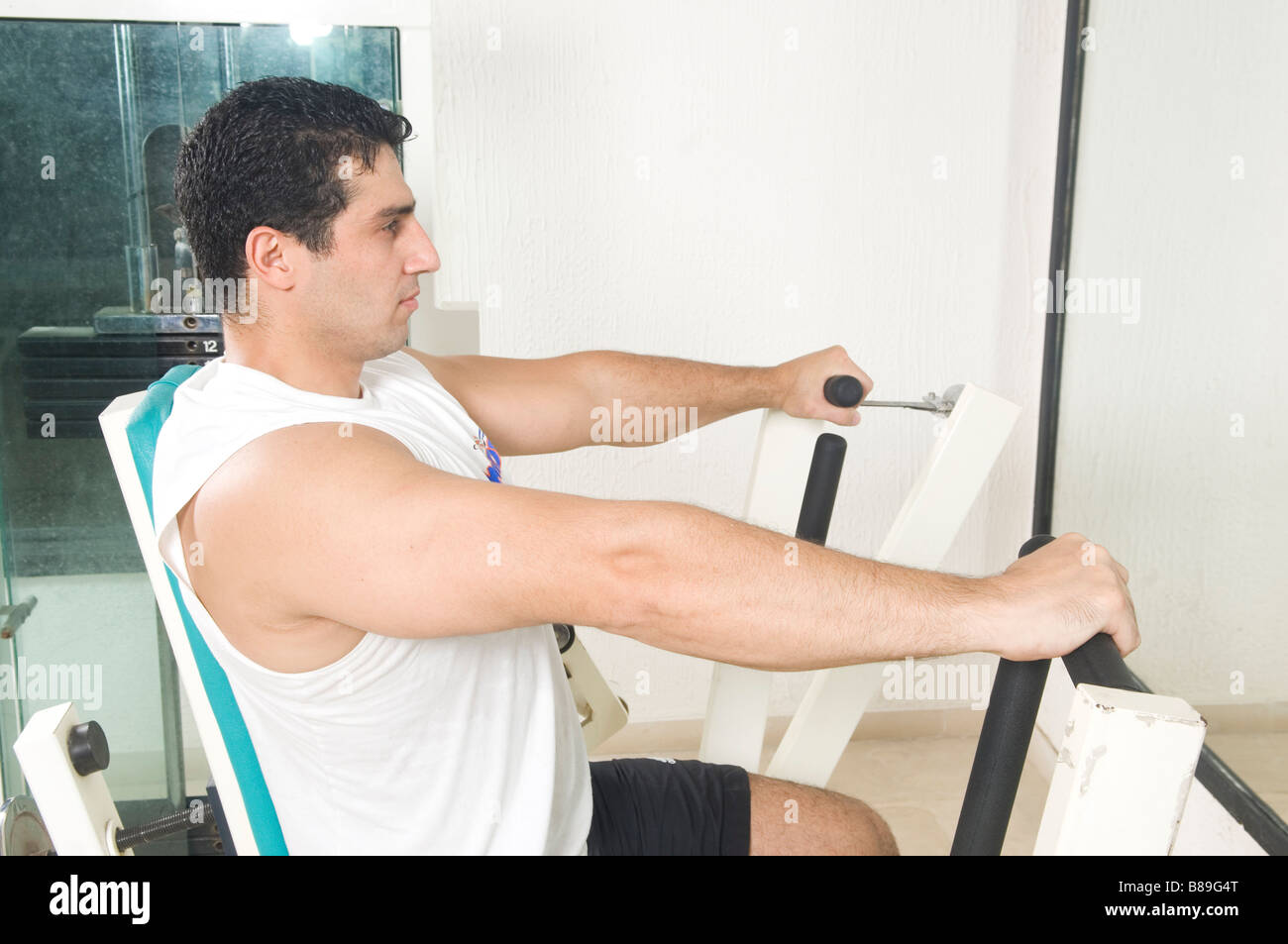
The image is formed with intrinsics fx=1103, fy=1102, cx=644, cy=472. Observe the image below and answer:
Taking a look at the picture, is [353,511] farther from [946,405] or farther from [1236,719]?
[1236,719]

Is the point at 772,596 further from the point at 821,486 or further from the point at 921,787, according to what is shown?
the point at 921,787

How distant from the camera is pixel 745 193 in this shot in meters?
2.43

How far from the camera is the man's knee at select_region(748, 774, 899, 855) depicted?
140 cm

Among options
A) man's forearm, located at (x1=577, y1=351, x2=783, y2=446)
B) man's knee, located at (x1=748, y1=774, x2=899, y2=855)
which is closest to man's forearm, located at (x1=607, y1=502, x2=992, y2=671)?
man's knee, located at (x1=748, y1=774, x2=899, y2=855)

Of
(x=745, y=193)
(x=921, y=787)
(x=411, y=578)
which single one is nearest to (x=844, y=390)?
(x=411, y=578)

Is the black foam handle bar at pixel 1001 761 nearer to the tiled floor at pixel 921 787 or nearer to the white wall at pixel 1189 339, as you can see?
the white wall at pixel 1189 339

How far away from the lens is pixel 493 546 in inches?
35.7

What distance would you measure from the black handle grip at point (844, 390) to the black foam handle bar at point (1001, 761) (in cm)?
69

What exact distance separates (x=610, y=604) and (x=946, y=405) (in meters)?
0.72

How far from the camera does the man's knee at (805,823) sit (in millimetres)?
1402

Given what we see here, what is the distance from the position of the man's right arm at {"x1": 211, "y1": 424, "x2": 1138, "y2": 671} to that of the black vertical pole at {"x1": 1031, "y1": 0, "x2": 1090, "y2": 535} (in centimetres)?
159

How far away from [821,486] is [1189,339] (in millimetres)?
790

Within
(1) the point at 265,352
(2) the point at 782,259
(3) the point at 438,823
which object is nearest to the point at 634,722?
(2) the point at 782,259

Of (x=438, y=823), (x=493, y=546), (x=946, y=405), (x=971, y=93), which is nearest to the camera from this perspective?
(x=493, y=546)
